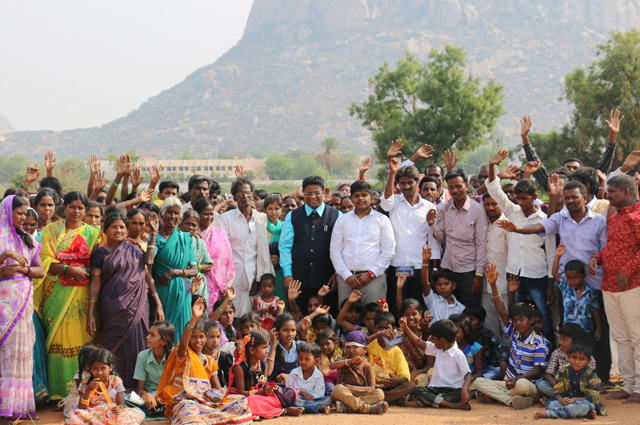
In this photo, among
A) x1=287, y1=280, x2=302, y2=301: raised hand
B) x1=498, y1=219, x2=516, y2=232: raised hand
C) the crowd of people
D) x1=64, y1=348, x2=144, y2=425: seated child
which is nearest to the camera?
x1=64, y1=348, x2=144, y2=425: seated child

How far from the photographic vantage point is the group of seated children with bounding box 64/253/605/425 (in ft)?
19.4

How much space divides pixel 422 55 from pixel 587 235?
196m

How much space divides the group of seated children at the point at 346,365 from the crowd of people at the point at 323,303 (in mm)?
19

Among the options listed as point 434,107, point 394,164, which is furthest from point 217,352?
point 434,107

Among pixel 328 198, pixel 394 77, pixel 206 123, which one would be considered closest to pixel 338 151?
pixel 206 123

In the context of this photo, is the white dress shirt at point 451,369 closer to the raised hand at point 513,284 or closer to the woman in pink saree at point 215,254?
the raised hand at point 513,284

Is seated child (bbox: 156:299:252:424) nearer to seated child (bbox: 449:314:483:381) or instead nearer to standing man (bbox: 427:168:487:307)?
seated child (bbox: 449:314:483:381)

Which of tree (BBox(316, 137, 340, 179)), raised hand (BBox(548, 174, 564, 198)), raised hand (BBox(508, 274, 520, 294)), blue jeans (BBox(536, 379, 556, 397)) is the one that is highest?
tree (BBox(316, 137, 340, 179))

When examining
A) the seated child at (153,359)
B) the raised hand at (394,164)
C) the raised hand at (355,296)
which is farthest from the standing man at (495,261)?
the seated child at (153,359)

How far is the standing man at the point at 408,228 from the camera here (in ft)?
25.1

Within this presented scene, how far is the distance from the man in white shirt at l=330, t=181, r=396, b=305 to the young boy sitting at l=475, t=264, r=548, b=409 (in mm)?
1500

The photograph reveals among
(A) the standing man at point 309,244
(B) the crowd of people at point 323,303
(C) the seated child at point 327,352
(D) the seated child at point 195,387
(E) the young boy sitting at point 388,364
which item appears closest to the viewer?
(D) the seated child at point 195,387

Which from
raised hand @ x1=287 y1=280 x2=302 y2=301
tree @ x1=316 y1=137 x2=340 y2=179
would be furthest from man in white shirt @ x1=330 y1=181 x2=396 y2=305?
tree @ x1=316 y1=137 x2=340 y2=179

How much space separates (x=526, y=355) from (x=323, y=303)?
2.46 m
